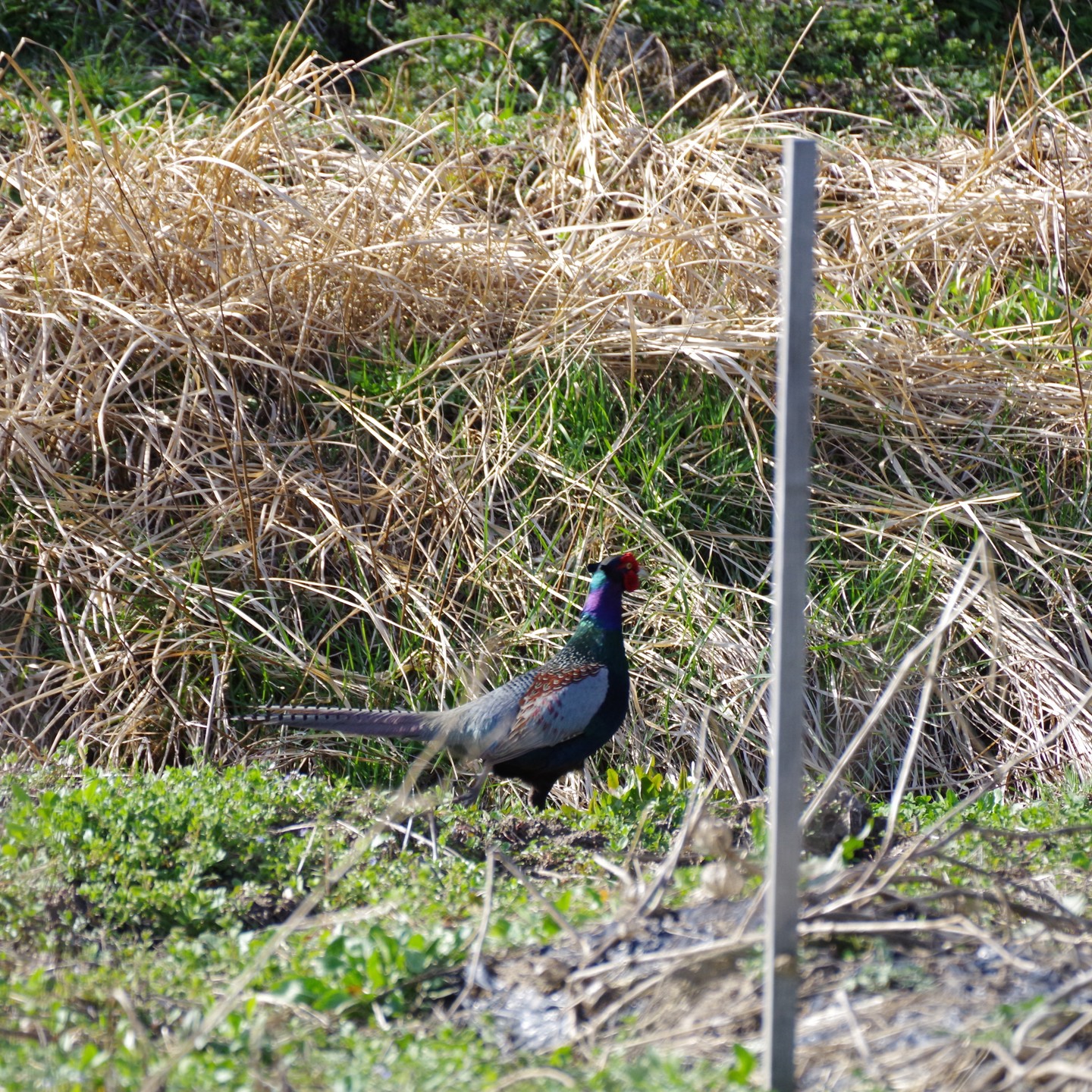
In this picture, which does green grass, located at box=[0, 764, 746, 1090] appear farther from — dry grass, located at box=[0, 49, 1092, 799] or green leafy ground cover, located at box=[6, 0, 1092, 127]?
green leafy ground cover, located at box=[6, 0, 1092, 127]

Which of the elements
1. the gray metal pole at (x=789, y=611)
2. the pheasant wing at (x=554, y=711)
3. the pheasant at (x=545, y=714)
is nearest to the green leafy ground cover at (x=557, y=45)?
the pheasant at (x=545, y=714)

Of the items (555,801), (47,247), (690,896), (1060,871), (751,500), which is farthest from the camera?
(47,247)

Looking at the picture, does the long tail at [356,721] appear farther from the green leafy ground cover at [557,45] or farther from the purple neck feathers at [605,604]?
the green leafy ground cover at [557,45]

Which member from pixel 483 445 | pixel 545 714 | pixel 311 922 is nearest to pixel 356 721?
pixel 545 714

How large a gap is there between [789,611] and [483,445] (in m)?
2.79

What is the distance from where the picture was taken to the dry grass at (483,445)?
3.89 meters

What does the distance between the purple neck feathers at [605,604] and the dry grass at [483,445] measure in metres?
0.38

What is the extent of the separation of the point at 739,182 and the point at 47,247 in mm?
2817

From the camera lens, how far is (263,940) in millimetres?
2242

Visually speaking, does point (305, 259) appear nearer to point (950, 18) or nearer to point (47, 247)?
point (47, 247)

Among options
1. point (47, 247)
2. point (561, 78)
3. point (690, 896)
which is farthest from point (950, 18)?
point (690, 896)

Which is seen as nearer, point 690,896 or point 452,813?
point 690,896

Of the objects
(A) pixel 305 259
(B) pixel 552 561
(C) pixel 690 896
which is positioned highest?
(A) pixel 305 259

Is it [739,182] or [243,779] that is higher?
[739,182]
